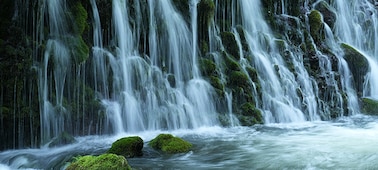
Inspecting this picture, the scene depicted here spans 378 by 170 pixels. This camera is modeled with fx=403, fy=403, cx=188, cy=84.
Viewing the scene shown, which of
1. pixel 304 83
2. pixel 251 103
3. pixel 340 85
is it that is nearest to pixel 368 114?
pixel 340 85

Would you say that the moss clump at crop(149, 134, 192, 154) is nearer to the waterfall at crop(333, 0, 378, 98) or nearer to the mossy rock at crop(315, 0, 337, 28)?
the mossy rock at crop(315, 0, 337, 28)

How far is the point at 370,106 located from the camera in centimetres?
1797

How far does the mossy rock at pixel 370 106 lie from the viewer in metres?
17.8

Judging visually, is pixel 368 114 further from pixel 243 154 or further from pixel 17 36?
pixel 17 36

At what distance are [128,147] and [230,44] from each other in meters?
8.31

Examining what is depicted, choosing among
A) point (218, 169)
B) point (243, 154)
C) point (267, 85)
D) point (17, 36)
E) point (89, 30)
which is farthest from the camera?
point (267, 85)

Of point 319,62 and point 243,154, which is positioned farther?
point 319,62

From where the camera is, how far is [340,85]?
61.3 feet

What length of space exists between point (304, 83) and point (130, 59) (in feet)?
26.4

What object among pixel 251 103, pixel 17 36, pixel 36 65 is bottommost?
pixel 251 103

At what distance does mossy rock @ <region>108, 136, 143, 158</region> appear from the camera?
9.67 m

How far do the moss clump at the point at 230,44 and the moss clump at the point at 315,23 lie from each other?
5.70m

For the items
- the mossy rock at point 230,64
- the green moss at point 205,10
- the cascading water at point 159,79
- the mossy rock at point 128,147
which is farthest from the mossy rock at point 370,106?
the mossy rock at point 128,147

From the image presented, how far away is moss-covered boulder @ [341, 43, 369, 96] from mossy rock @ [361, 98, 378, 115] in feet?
3.19
